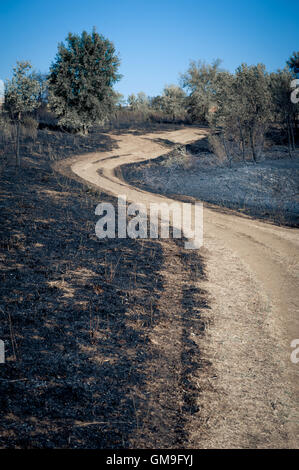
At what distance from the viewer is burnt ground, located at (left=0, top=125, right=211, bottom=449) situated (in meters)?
3.81

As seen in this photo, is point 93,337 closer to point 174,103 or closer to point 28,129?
point 28,129

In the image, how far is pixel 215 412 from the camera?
4.15 metres

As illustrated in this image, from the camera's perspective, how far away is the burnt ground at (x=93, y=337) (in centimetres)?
381

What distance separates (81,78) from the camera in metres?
31.6

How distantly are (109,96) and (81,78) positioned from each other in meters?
3.79

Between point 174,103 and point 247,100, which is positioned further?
point 174,103

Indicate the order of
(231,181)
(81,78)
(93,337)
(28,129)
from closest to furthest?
(93,337)
(231,181)
(28,129)
(81,78)

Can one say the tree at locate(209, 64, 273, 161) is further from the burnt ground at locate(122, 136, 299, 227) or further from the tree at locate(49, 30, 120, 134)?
the tree at locate(49, 30, 120, 134)

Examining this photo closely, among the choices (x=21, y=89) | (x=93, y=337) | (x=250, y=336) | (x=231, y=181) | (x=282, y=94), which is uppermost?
(x=282, y=94)

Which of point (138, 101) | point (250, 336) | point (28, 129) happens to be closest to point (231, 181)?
point (250, 336)

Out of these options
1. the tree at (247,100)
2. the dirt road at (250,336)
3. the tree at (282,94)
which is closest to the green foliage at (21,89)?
the dirt road at (250,336)

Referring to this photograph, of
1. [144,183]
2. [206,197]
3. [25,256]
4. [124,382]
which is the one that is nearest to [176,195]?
[206,197]

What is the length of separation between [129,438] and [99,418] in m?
0.49

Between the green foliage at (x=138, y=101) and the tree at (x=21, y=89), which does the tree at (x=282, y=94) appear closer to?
the tree at (x=21, y=89)
